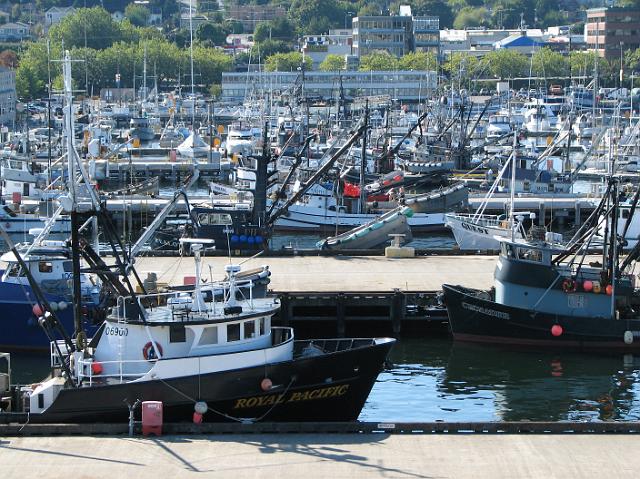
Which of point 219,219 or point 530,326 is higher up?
point 219,219

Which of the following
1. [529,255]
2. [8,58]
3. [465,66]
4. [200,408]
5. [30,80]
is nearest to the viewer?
[200,408]

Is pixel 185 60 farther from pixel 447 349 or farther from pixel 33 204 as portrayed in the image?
pixel 447 349

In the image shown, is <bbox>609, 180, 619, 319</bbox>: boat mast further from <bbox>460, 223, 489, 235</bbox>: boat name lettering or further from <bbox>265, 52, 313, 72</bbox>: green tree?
<bbox>265, 52, 313, 72</bbox>: green tree

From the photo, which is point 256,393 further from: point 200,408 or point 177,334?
point 177,334

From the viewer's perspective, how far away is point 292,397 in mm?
32188

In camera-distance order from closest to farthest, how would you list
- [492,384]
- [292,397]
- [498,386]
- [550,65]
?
[292,397] < [498,386] < [492,384] < [550,65]

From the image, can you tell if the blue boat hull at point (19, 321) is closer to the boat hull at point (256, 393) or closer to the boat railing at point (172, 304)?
the boat railing at point (172, 304)

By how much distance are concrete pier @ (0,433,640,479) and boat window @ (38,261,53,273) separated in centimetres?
1207

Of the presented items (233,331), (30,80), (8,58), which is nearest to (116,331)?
(233,331)

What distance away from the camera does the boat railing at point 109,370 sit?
104ft

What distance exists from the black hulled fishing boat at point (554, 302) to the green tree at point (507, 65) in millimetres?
138919

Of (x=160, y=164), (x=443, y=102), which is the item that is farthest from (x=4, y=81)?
(x=160, y=164)

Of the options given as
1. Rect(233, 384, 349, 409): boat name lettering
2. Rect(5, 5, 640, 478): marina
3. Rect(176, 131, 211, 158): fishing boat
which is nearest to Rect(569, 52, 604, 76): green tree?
Rect(176, 131, 211, 158): fishing boat

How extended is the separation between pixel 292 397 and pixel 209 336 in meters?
2.25
